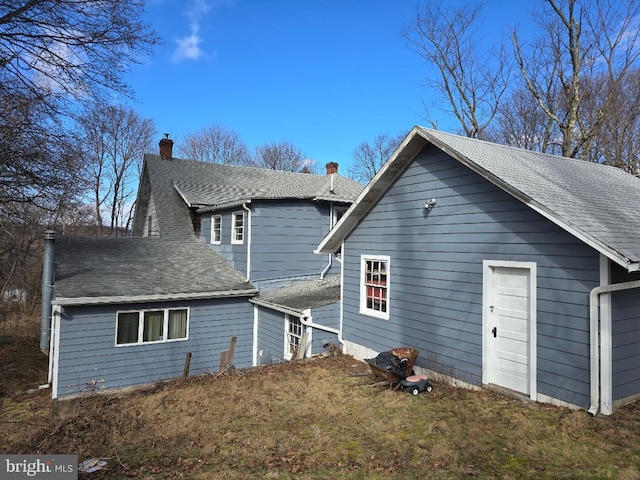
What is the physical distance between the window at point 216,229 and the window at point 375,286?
8.20m

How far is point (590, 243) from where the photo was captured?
522 centimetres

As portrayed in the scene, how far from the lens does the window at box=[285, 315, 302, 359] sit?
11.8 meters

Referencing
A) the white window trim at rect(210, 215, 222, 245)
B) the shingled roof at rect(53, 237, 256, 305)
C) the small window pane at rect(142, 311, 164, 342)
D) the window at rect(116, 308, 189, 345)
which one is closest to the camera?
the shingled roof at rect(53, 237, 256, 305)

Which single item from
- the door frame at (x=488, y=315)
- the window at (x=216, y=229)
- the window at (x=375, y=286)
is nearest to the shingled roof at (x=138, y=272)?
the window at (x=216, y=229)

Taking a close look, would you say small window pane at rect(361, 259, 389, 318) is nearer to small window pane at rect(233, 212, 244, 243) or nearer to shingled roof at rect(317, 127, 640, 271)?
shingled roof at rect(317, 127, 640, 271)

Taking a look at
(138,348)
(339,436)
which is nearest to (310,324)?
(138,348)

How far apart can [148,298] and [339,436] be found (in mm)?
8274

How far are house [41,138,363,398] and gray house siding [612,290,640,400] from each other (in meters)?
6.76

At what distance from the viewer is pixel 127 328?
1168 centimetres

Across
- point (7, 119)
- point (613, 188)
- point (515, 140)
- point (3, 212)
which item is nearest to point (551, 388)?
point (613, 188)

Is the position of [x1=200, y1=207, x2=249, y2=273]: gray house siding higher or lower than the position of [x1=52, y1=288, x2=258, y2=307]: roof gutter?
higher

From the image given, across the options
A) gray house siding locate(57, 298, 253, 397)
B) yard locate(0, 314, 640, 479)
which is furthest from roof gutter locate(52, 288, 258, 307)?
yard locate(0, 314, 640, 479)

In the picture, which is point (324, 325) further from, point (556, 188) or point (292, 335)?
point (556, 188)

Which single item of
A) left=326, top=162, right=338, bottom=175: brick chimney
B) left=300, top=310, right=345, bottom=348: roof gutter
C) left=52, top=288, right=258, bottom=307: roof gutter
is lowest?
left=300, top=310, right=345, bottom=348: roof gutter
